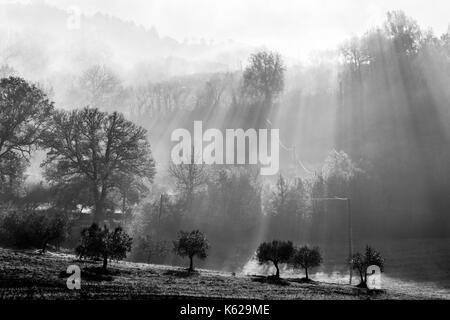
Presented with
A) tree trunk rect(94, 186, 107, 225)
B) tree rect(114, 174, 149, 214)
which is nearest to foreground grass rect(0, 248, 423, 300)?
tree trunk rect(94, 186, 107, 225)

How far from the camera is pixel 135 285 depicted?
33312mm

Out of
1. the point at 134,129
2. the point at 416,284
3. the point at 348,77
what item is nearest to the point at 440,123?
the point at 348,77

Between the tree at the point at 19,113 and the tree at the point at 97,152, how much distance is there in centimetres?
594

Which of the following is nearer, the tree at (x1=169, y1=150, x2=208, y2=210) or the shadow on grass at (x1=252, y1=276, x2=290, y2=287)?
the shadow on grass at (x1=252, y1=276, x2=290, y2=287)

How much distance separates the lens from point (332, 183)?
253ft

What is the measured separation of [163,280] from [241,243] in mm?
31853

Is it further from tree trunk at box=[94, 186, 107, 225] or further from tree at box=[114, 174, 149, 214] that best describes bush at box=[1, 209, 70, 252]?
tree at box=[114, 174, 149, 214]

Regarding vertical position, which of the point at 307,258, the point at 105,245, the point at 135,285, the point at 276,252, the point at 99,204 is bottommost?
the point at 135,285

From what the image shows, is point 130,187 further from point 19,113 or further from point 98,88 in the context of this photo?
point 98,88

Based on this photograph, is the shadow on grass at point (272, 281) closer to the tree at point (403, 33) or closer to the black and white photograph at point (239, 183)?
the black and white photograph at point (239, 183)

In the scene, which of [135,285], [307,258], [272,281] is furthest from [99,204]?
[135,285]

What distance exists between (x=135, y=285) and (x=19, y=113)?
31820 mm

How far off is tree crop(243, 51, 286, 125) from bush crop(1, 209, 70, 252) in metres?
72.6

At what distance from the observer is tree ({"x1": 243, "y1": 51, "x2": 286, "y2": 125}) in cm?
11356
